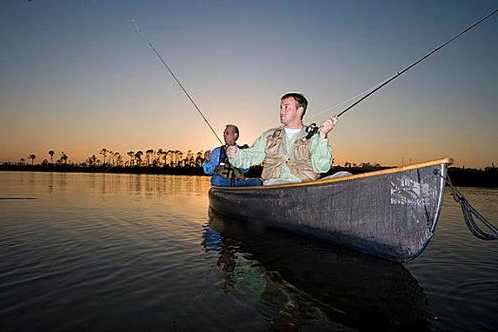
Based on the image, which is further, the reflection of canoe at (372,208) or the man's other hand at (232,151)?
the man's other hand at (232,151)

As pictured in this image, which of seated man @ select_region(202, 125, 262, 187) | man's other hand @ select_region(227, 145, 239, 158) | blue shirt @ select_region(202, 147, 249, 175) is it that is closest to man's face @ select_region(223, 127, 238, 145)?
seated man @ select_region(202, 125, 262, 187)

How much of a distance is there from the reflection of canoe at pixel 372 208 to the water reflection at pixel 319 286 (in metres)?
0.31

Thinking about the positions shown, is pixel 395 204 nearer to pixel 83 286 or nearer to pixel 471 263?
pixel 471 263

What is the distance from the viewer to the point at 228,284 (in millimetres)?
3537

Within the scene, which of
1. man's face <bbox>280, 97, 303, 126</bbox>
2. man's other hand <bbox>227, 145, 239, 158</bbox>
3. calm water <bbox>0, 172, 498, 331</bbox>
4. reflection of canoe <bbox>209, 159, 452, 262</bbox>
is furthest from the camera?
man's other hand <bbox>227, 145, 239, 158</bbox>

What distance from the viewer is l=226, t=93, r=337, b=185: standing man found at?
18.6 feet

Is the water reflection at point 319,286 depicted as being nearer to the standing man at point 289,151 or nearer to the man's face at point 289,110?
the standing man at point 289,151

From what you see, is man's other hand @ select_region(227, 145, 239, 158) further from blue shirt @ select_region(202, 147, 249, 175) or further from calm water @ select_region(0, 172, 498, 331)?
blue shirt @ select_region(202, 147, 249, 175)

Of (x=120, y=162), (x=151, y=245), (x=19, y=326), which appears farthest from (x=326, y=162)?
(x=120, y=162)

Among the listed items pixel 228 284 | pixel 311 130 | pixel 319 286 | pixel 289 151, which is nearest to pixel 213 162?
pixel 289 151

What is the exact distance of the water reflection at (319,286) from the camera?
9.04ft

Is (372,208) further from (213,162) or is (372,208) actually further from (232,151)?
(213,162)

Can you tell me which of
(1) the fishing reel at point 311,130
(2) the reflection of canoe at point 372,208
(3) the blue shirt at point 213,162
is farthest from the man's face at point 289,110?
(3) the blue shirt at point 213,162

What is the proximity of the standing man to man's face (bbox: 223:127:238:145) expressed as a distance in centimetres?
293
